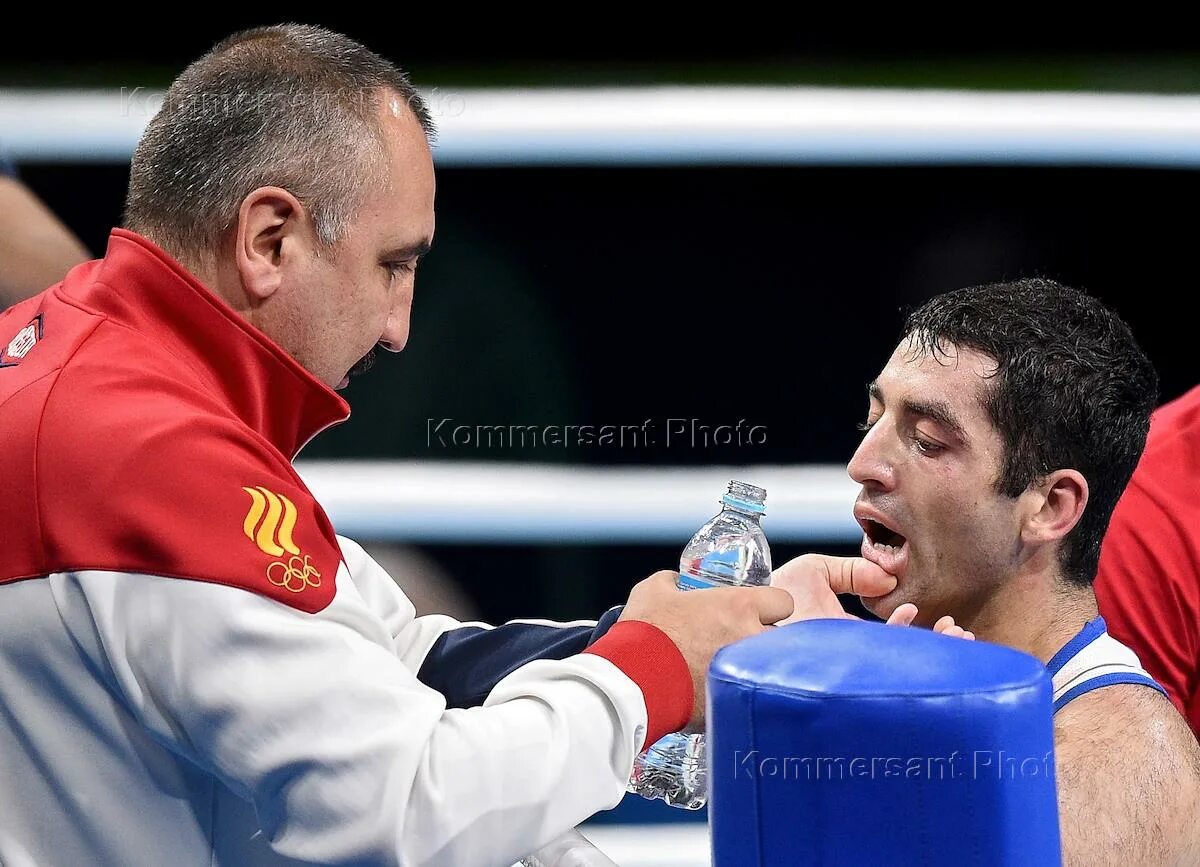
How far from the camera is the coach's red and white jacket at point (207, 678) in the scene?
107cm

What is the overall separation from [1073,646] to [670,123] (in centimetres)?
139

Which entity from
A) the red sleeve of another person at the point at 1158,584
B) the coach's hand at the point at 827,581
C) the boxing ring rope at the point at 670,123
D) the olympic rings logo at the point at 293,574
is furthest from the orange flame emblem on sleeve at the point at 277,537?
the boxing ring rope at the point at 670,123

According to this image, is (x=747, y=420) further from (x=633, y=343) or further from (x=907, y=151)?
(x=907, y=151)

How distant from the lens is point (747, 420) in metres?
2.69

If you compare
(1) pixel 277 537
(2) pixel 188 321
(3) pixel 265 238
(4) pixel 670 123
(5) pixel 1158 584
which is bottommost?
(1) pixel 277 537

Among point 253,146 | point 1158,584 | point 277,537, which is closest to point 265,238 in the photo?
point 253,146

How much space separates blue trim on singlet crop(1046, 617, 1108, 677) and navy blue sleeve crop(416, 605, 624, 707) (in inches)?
24.0

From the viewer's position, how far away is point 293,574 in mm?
1123

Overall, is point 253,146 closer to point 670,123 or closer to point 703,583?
point 703,583

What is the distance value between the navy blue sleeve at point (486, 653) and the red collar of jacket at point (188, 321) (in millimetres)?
456

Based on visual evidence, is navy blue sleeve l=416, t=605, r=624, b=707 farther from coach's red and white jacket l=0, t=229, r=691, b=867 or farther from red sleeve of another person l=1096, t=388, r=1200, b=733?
red sleeve of another person l=1096, t=388, r=1200, b=733

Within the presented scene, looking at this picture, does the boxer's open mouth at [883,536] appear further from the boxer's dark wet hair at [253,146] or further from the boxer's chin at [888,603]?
the boxer's dark wet hair at [253,146]

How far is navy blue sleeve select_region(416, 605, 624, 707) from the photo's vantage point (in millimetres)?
1562

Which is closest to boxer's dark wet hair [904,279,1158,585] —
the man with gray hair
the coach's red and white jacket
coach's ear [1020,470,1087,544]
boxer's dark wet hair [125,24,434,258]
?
coach's ear [1020,470,1087,544]
